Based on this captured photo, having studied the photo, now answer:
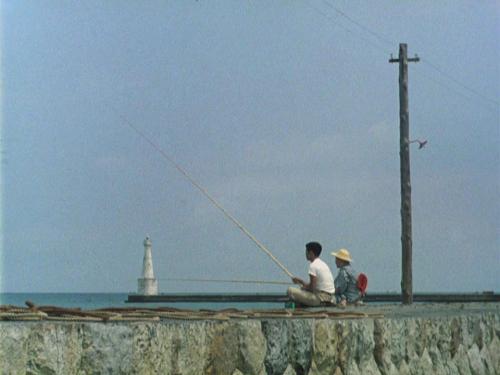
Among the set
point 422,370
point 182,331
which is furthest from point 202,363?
point 422,370

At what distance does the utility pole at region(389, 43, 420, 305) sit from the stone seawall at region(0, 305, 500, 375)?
10920 mm

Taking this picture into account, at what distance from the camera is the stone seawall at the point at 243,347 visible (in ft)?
15.2

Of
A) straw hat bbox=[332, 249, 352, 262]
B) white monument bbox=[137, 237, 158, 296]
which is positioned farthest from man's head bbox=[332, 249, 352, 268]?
white monument bbox=[137, 237, 158, 296]

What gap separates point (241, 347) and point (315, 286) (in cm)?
608

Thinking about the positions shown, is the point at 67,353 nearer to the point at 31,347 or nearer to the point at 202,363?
the point at 31,347

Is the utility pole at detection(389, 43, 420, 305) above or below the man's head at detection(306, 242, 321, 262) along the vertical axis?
above

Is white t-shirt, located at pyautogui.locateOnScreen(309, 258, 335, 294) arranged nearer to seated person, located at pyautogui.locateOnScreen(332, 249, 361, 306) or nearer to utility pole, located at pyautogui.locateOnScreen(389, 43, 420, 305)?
seated person, located at pyautogui.locateOnScreen(332, 249, 361, 306)

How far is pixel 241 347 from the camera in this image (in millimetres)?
6008

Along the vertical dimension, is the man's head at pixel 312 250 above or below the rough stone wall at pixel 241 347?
above

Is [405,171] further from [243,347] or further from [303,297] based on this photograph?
[243,347]

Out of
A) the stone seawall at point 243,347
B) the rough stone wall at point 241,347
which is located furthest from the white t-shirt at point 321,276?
the rough stone wall at point 241,347

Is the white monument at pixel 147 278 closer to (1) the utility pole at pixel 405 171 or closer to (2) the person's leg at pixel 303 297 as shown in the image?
(1) the utility pole at pixel 405 171

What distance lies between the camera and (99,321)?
5418 millimetres

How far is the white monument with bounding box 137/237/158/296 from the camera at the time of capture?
205ft
